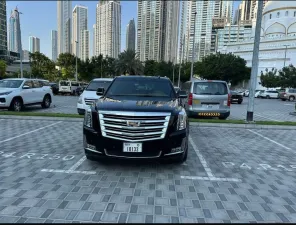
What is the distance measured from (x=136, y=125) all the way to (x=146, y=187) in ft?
3.35

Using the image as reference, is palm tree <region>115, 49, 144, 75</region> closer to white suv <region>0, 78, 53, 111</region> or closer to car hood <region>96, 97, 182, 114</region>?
white suv <region>0, 78, 53, 111</region>

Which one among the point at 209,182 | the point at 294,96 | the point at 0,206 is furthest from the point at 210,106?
the point at 294,96

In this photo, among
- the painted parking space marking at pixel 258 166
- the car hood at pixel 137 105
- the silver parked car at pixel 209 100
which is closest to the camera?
the car hood at pixel 137 105

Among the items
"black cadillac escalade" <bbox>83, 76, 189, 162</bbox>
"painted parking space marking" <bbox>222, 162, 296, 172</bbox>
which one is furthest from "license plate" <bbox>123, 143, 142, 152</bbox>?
"painted parking space marking" <bbox>222, 162, 296, 172</bbox>

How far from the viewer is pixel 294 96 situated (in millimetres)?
31062

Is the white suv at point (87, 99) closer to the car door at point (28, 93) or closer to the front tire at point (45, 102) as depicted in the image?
the car door at point (28, 93)

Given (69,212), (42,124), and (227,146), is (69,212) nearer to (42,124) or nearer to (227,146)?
(227,146)

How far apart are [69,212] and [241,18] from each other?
145745mm

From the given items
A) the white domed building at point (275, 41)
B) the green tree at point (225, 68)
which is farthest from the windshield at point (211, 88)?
the white domed building at point (275, 41)

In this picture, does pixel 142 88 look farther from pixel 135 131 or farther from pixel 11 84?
pixel 11 84

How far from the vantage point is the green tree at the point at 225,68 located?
43.8 m

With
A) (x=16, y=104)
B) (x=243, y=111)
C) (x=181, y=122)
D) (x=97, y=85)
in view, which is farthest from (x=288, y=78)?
(x=181, y=122)

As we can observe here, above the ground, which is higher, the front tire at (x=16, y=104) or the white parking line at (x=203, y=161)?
the front tire at (x=16, y=104)

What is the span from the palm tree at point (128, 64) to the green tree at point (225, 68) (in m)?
14.4
